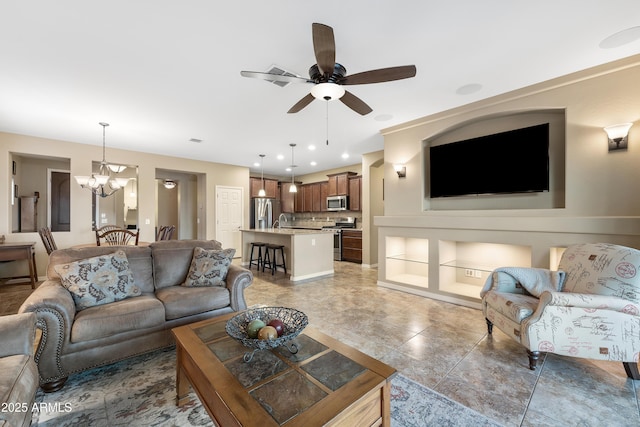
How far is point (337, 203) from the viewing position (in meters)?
7.56

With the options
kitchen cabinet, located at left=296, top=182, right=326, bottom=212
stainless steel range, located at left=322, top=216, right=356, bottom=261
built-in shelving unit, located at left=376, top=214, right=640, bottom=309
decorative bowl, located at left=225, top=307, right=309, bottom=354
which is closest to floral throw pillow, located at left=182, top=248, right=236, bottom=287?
decorative bowl, located at left=225, top=307, right=309, bottom=354

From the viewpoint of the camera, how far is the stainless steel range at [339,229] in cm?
724

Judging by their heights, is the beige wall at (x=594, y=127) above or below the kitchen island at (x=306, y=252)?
above

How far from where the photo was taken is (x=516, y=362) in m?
2.21

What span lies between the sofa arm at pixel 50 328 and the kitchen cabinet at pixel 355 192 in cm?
610

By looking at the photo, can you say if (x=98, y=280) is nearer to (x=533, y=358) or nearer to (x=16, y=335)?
(x=16, y=335)

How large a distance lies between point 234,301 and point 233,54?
236 cm

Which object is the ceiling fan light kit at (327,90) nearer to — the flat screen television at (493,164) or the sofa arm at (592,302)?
the sofa arm at (592,302)

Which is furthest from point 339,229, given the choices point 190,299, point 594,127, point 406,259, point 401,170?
point 594,127

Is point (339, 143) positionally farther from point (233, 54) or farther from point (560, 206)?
point (560, 206)

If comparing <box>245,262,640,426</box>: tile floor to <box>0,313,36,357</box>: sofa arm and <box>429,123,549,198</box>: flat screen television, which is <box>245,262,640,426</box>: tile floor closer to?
<box>429,123,549,198</box>: flat screen television

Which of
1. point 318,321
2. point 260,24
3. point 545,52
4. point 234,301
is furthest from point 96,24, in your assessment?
point 545,52

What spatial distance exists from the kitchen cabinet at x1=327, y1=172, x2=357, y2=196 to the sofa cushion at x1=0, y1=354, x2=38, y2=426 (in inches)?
258

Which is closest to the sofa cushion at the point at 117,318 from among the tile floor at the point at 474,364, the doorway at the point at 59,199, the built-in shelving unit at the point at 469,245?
the tile floor at the point at 474,364
